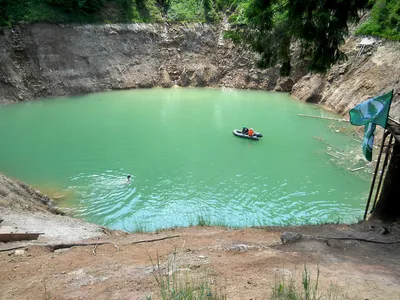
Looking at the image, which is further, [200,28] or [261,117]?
[200,28]

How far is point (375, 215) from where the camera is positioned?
29.5ft

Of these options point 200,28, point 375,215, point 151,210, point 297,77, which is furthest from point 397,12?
point 151,210

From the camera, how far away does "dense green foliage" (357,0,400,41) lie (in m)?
22.7

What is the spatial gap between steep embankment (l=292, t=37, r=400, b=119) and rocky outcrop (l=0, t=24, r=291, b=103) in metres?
3.92

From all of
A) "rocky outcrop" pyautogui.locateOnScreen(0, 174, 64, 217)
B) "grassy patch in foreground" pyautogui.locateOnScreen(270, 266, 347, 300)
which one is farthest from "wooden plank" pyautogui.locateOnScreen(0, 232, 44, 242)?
"grassy patch in foreground" pyautogui.locateOnScreen(270, 266, 347, 300)

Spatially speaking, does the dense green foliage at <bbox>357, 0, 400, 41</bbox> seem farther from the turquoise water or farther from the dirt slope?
the dirt slope

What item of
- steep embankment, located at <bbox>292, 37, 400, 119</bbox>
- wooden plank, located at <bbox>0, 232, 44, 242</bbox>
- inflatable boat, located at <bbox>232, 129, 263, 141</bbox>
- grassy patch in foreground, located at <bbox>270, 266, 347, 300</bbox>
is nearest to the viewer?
grassy patch in foreground, located at <bbox>270, 266, 347, 300</bbox>

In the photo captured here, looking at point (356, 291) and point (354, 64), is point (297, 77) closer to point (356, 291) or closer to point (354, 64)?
point (354, 64)

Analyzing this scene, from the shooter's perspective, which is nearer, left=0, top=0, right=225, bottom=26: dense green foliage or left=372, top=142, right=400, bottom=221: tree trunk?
left=372, top=142, right=400, bottom=221: tree trunk

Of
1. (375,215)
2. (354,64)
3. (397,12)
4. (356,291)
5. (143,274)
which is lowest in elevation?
(375,215)

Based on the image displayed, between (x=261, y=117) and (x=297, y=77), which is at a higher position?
(x=297, y=77)

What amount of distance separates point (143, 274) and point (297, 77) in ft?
88.7

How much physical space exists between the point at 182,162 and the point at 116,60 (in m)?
16.4

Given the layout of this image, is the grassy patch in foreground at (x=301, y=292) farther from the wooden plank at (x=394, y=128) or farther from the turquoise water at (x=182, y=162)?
the turquoise water at (x=182, y=162)
